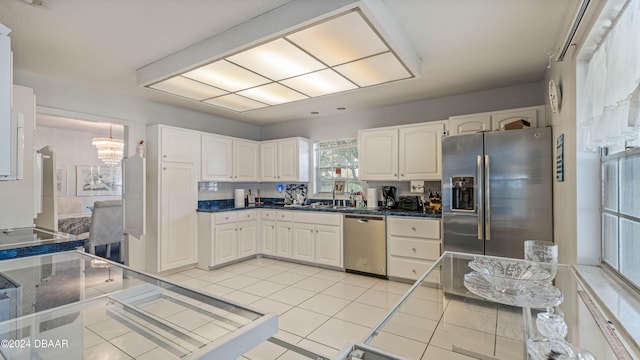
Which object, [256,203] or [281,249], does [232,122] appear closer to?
[256,203]

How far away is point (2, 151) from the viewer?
161 cm

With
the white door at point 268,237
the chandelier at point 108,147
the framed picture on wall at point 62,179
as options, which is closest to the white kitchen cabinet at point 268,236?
the white door at point 268,237

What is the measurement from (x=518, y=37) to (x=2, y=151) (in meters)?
3.73

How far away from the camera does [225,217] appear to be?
457 centimetres

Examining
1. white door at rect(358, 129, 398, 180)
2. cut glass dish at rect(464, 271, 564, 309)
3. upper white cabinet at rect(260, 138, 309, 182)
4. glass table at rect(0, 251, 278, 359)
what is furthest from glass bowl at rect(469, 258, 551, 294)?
upper white cabinet at rect(260, 138, 309, 182)

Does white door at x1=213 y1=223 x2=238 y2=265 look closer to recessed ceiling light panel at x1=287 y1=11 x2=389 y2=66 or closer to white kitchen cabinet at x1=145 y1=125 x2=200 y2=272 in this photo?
white kitchen cabinet at x1=145 y1=125 x2=200 y2=272

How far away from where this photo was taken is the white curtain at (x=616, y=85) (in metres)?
1.23

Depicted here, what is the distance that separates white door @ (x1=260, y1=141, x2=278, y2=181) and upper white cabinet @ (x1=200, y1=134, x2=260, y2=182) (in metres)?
0.10

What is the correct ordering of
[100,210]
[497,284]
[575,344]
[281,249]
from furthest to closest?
[281,249] < [100,210] < [497,284] < [575,344]

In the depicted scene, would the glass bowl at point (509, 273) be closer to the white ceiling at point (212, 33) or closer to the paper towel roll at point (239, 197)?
the white ceiling at point (212, 33)

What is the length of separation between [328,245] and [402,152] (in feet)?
5.71

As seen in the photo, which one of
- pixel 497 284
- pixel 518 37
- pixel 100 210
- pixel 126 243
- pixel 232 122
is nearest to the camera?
pixel 497 284

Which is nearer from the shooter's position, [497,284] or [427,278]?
[497,284]

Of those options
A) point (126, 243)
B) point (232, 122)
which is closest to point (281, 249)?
point (126, 243)
